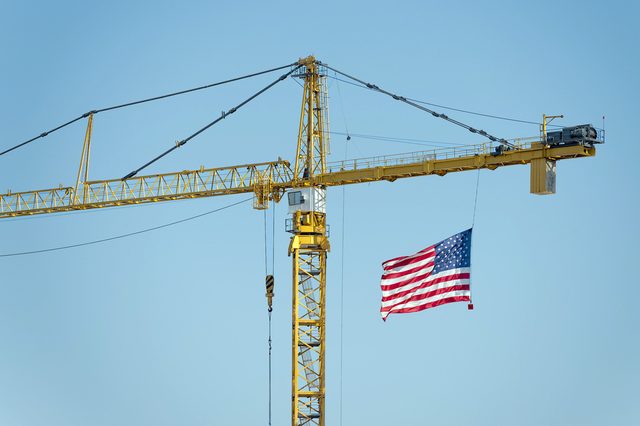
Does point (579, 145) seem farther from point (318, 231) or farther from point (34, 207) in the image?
point (34, 207)

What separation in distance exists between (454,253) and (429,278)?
3304 mm

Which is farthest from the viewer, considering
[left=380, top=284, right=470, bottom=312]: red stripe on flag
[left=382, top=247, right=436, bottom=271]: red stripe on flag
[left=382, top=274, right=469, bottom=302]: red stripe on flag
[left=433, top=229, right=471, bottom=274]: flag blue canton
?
[left=382, top=247, right=436, bottom=271]: red stripe on flag

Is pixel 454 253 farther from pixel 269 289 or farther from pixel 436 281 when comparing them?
pixel 269 289

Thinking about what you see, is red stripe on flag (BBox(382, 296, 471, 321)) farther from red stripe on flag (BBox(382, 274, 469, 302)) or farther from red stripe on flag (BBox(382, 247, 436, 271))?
red stripe on flag (BBox(382, 247, 436, 271))

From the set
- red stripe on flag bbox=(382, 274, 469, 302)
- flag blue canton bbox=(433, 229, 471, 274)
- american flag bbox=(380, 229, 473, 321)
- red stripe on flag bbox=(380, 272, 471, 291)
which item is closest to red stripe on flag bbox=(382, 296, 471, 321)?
american flag bbox=(380, 229, 473, 321)

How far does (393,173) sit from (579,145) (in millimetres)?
21721

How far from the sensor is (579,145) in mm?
144750

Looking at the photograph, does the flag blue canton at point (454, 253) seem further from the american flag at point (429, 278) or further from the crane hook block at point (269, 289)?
the crane hook block at point (269, 289)

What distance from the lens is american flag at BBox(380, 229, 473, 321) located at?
14388cm

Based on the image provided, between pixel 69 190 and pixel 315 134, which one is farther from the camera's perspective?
pixel 69 190

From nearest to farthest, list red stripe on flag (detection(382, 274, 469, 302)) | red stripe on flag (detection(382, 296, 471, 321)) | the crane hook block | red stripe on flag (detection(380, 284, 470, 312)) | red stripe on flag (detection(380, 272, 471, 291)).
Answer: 1. red stripe on flag (detection(382, 296, 471, 321))
2. red stripe on flag (detection(380, 284, 470, 312))
3. red stripe on flag (detection(380, 272, 471, 291))
4. red stripe on flag (detection(382, 274, 469, 302))
5. the crane hook block

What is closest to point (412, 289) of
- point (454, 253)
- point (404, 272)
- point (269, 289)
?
point (404, 272)

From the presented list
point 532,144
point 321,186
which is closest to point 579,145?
point 532,144

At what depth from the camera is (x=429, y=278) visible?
145750 millimetres
